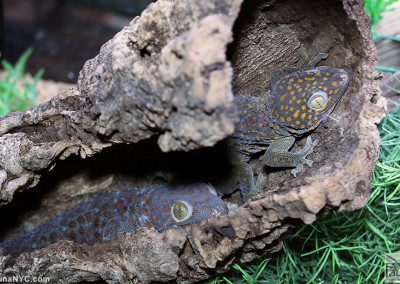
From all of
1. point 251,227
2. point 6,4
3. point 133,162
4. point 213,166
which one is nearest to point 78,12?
point 6,4

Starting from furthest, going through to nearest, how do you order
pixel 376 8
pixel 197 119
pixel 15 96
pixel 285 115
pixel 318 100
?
pixel 15 96 < pixel 376 8 < pixel 285 115 < pixel 318 100 < pixel 197 119

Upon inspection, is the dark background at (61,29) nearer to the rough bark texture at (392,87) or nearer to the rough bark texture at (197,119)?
the rough bark texture at (197,119)

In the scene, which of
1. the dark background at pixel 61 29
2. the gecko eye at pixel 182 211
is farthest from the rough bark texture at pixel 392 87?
the dark background at pixel 61 29

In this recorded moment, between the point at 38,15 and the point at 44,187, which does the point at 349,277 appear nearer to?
the point at 44,187

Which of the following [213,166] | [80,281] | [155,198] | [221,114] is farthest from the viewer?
[213,166]

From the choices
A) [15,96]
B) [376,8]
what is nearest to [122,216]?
[15,96]

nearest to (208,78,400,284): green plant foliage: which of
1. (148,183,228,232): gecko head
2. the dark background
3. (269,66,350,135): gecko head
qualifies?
(148,183,228,232): gecko head

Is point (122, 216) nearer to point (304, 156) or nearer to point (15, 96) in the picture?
point (304, 156)
